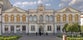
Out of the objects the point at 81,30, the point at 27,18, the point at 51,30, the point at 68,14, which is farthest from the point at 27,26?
the point at 81,30

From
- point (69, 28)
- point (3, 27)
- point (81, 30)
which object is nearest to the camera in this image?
point (69, 28)

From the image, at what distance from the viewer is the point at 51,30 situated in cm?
8281

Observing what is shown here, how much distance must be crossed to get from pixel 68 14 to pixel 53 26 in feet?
20.3

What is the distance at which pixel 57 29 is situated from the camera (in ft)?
272

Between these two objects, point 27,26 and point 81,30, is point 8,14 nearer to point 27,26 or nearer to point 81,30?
point 27,26

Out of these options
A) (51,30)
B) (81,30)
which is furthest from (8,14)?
(81,30)

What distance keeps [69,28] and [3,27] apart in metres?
29.7

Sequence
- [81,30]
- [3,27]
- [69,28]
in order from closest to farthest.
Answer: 1. [69,28]
2. [81,30]
3. [3,27]

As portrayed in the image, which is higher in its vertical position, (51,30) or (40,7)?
(40,7)

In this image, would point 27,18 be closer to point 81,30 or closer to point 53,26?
point 53,26

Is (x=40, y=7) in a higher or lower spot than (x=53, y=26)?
higher

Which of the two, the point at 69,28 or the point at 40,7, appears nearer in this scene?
the point at 69,28

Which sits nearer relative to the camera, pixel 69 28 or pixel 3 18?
pixel 69 28

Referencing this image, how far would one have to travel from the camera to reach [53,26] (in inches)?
3270
